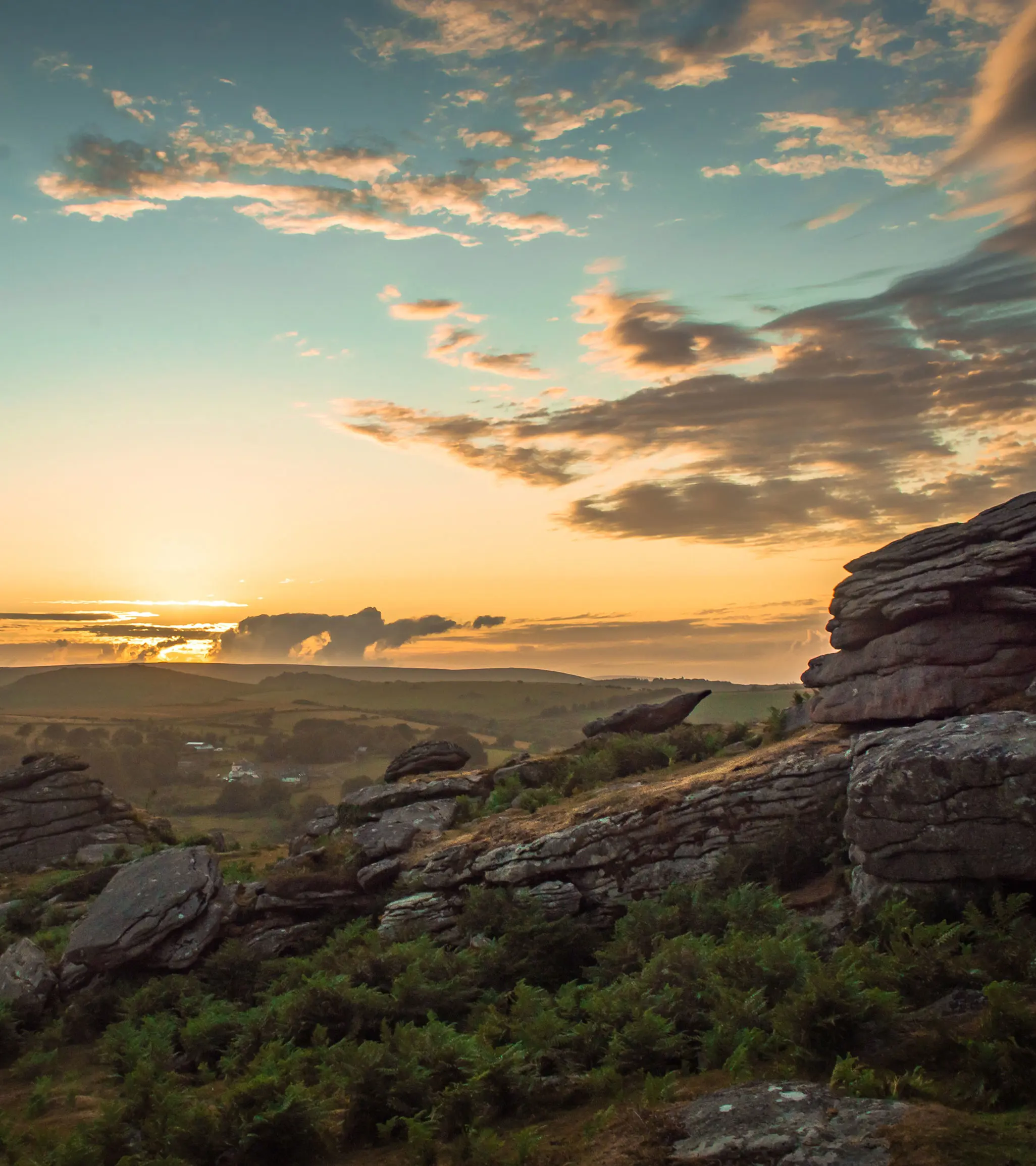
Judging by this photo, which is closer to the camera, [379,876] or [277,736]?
[379,876]

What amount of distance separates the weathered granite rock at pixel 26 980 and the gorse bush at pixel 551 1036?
3.01 m

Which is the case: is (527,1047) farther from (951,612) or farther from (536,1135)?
(951,612)

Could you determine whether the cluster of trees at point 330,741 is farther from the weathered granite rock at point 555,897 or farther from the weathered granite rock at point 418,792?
the weathered granite rock at point 555,897

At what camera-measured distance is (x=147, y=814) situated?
147ft

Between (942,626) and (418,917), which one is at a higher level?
(942,626)

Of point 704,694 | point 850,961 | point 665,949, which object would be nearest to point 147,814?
point 704,694

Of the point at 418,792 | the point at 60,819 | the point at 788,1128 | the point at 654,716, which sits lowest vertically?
the point at 60,819

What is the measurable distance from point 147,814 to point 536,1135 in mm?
42196

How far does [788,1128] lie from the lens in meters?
8.41

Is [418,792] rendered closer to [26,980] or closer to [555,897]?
[555,897]

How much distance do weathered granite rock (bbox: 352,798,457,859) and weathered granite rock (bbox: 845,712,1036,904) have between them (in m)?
15.4

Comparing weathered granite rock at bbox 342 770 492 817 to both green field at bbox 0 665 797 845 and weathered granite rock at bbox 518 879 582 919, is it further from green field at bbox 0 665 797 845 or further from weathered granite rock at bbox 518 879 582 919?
green field at bbox 0 665 797 845

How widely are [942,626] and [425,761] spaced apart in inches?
983

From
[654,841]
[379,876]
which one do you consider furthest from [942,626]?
[379,876]
